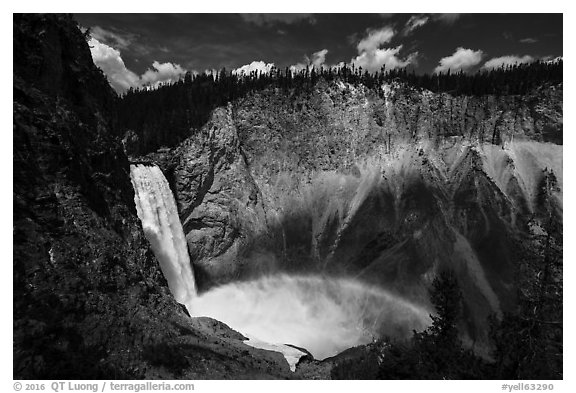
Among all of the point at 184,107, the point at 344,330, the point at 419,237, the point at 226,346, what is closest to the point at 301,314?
the point at 344,330

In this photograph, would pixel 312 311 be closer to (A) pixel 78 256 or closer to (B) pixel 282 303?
(B) pixel 282 303

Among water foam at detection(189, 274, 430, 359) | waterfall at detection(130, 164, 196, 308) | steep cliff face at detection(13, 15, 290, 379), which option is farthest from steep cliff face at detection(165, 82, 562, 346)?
steep cliff face at detection(13, 15, 290, 379)

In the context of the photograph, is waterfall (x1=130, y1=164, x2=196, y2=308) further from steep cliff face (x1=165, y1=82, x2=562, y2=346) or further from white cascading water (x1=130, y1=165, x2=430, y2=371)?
steep cliff face (x1=165, y1=82, x2=562, y2=346)

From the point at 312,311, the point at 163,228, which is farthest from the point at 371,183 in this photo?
the point at 163,228

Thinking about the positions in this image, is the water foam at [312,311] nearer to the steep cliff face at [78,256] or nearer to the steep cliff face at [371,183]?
the steep cliff face at [371,183]

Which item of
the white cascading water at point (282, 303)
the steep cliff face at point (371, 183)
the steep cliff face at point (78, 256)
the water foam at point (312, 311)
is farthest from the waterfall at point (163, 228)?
the steep cliff face at point (78, 256)
